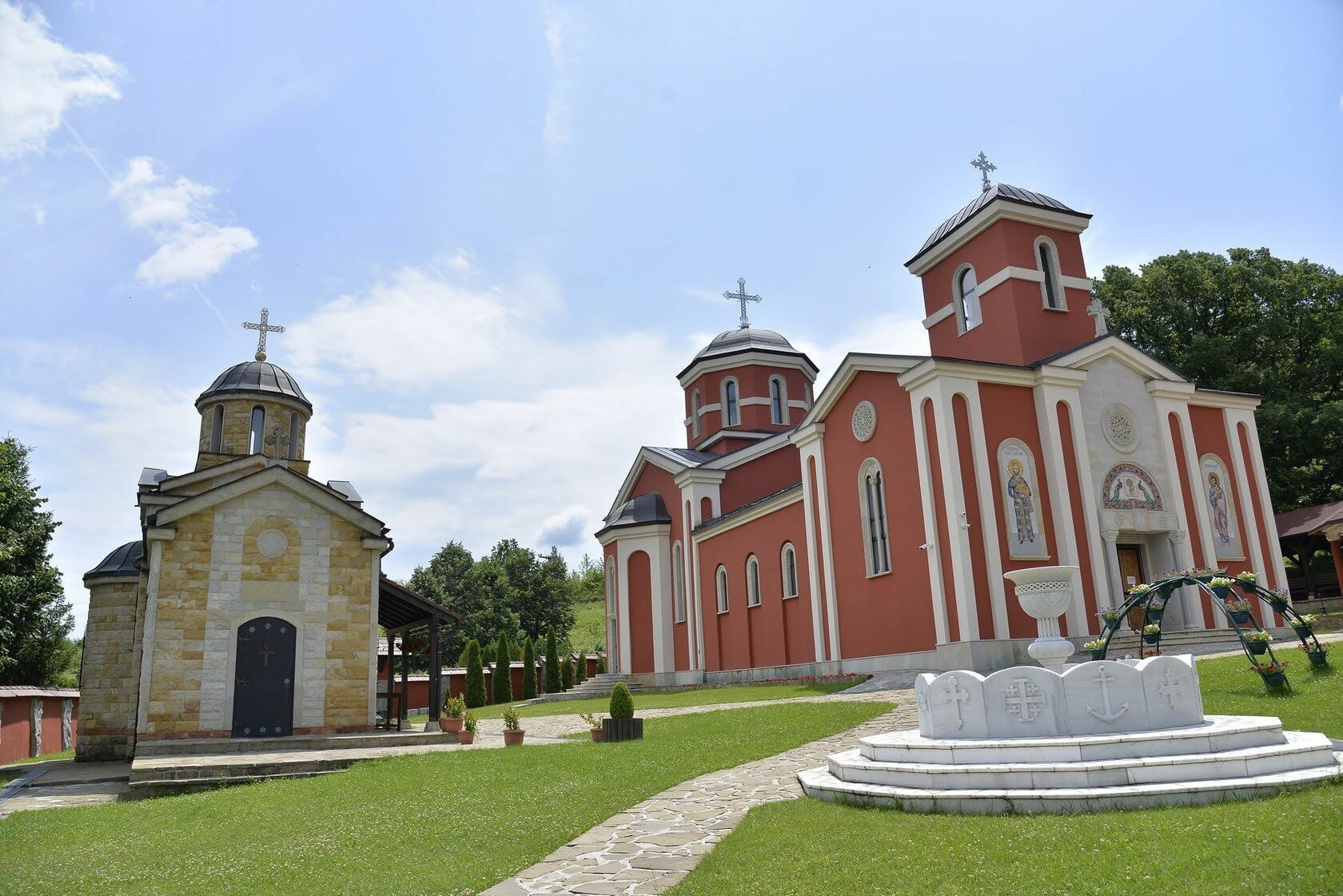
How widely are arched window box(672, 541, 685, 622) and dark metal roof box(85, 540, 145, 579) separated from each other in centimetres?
1604

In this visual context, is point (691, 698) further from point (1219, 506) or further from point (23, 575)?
point (23, 575)

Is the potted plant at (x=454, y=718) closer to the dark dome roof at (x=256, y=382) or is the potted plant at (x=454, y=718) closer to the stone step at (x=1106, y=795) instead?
the dark dome roof at (x=256, y=382)

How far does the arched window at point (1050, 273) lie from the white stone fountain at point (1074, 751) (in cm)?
1505

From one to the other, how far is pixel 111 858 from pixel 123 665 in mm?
14662

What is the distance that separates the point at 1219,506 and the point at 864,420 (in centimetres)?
859

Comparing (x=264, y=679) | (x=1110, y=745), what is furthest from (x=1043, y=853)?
(x=264, y=679)

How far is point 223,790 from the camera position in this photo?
38.4 feet

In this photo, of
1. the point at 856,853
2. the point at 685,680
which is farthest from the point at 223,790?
the point at 685,680

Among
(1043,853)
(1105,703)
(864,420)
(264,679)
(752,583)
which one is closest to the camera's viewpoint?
(1043,853)

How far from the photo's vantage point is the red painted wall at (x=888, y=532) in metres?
19.2

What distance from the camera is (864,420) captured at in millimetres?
21062

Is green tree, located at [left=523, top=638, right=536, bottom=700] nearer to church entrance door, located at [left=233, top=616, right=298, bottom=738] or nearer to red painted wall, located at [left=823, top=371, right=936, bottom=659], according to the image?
red painted wall, located at [left=823, top=371, right=936, bottom=659]

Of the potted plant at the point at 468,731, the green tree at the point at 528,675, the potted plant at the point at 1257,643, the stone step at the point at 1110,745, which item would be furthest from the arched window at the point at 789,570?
the stone step at the point at 1110,745

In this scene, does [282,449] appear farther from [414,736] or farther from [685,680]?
[685,680]
